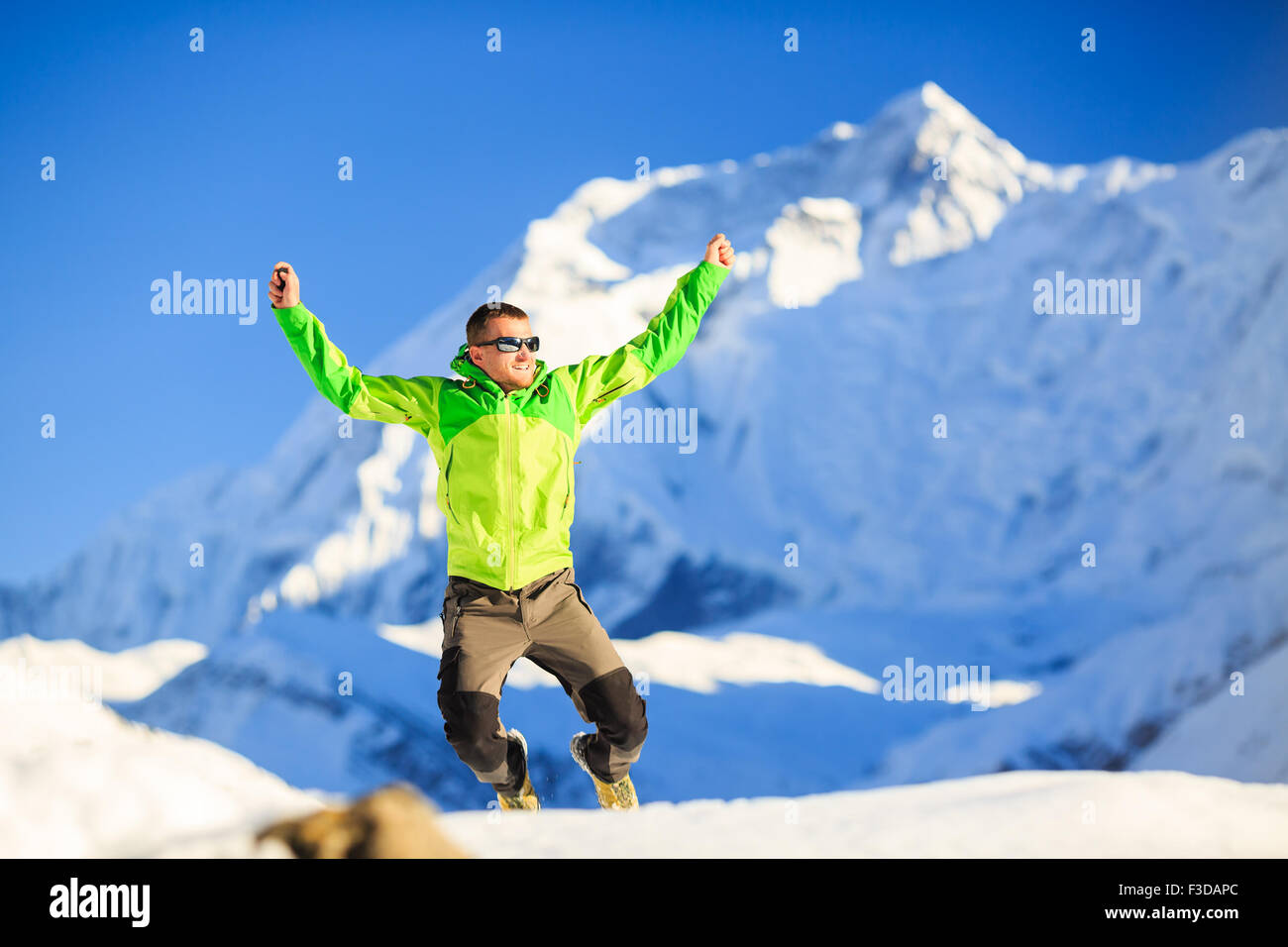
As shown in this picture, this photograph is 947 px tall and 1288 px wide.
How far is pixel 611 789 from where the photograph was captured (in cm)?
399

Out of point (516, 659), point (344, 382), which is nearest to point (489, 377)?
point (344, 382)

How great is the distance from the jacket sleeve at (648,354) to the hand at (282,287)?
0.96 meters

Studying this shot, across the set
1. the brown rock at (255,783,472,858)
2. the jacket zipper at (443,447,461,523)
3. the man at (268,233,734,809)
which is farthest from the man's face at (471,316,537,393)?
the brown rock at (255,783,472,858)

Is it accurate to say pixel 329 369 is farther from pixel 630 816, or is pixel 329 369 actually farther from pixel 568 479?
pixel 630 816

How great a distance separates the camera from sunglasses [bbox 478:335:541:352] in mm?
3600

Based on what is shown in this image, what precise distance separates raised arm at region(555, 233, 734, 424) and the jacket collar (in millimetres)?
102

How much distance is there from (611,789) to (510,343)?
1711mm

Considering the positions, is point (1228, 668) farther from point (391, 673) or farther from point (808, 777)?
point (391, 673)

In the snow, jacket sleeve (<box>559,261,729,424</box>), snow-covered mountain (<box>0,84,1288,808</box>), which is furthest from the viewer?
snow-covered mountain (<box>0,84,1288,808</box>)

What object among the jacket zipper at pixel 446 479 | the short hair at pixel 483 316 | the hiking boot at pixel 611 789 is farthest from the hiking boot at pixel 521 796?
the short hair at pixel 483 316

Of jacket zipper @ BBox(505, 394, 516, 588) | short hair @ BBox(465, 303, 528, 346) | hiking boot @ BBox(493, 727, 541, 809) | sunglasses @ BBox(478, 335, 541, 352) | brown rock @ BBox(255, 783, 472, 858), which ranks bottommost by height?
hiking boot @ BBox(493, 727, 541, 809)

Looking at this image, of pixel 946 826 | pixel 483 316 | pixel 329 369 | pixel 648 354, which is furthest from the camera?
pixel 648 354

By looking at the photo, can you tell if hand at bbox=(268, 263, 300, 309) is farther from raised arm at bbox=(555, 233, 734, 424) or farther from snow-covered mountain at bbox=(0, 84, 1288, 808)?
snow-covered mountain at bbox=(0, 84, 1288, 808)

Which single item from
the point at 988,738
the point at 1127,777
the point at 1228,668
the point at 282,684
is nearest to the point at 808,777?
the point at 988,738
